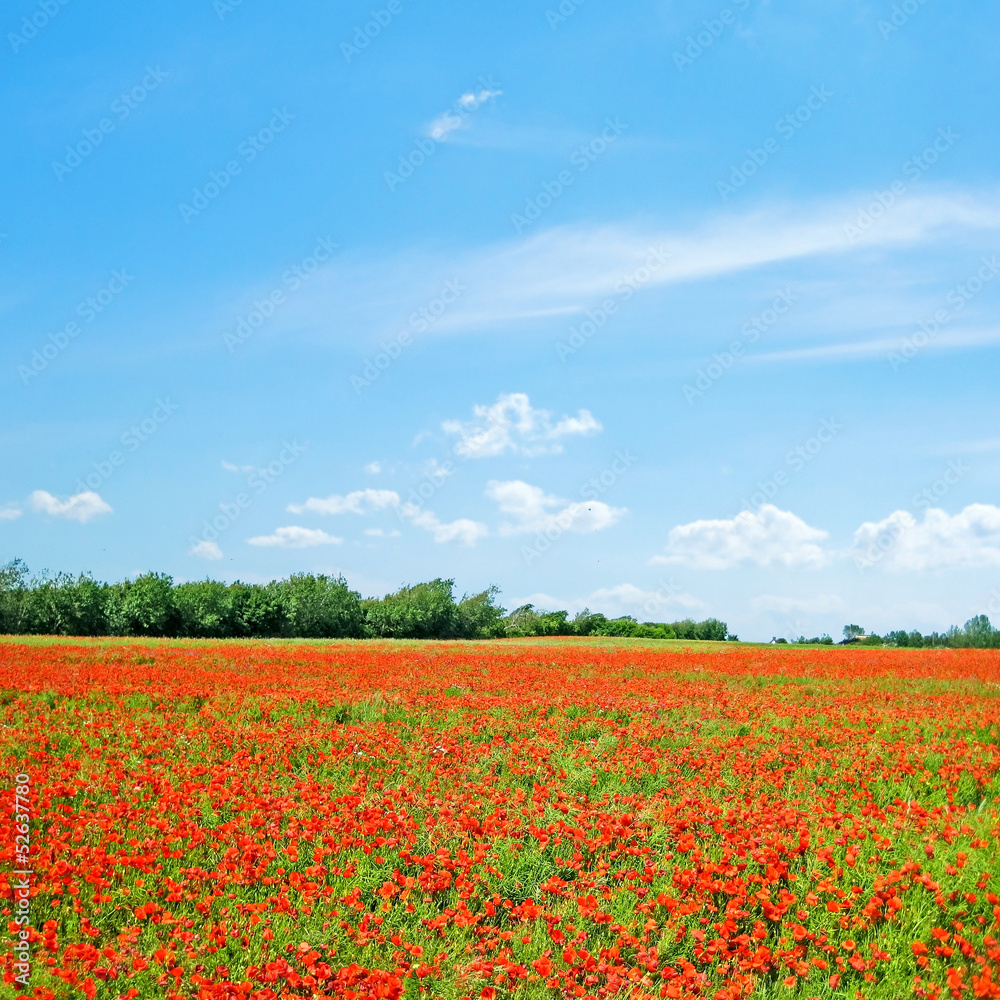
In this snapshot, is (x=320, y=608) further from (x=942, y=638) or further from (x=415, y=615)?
(x=942, y=638)

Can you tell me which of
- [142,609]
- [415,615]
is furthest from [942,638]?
[142,609]

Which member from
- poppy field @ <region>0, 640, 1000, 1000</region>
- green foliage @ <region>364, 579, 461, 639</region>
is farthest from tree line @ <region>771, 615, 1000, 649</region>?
poppy field @ <region>0, 640, 1000, 1000</region>

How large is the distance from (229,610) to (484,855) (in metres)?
55.0

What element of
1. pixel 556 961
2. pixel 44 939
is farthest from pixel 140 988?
pixel 556 961

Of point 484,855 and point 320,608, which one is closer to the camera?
point 484,855

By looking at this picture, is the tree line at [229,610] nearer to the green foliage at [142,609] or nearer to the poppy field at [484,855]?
the green foliage at [142,609]

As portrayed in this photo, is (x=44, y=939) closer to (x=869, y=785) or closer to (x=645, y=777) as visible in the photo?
(x=645, y=777)

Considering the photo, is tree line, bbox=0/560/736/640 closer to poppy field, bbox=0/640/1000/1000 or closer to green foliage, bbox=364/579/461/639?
green foliage, bbox=364/579/461/639

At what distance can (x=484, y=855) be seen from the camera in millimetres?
6285

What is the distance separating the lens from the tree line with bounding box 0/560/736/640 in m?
55.0

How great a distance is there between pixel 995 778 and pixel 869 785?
2.07 meters

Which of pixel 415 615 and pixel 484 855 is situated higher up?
pixel 484 855

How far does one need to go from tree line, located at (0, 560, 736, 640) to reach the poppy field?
42462mm

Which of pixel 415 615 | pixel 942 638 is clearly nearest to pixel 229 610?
pixel 415 615
